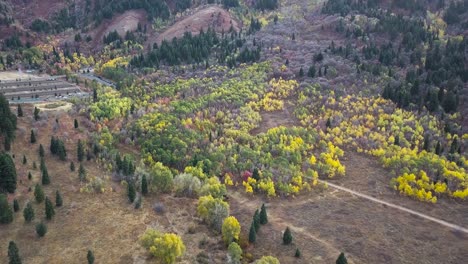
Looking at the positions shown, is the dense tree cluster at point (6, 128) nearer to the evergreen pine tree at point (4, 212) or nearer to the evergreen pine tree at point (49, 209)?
the evergreen pine tree at point (4, 212)

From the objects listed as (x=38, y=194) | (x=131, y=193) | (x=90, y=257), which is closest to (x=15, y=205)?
(x=38, y=194)

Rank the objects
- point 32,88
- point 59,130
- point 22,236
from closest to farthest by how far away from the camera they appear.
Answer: point 22,236 → point 59,130 → point 32,88

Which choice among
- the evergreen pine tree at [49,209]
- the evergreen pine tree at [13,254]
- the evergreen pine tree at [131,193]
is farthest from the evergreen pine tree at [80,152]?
the evergreen pine tree at [13,254]

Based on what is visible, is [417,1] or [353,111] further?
[417,1]

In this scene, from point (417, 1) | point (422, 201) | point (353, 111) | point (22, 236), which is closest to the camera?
point (22, 236)

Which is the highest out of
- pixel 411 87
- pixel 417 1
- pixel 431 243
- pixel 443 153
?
pixel 417 1

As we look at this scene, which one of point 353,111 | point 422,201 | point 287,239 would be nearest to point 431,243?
point 422,201

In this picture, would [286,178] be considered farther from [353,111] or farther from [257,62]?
[257,62]

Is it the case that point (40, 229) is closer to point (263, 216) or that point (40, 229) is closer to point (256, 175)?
point (263, 216)

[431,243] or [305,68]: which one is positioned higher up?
[305,68]
